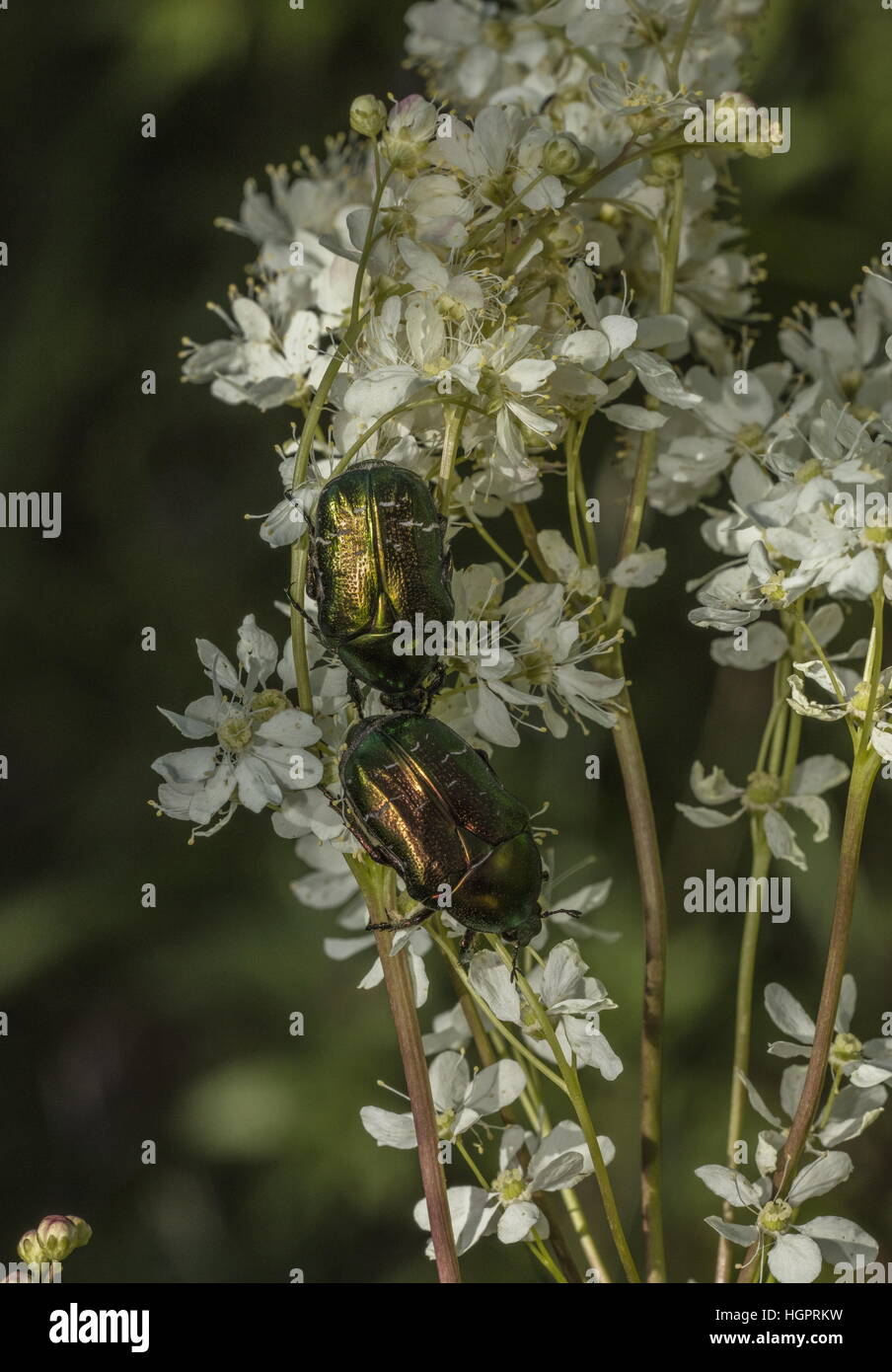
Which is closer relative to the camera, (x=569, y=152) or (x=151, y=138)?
(x=569, y=152)

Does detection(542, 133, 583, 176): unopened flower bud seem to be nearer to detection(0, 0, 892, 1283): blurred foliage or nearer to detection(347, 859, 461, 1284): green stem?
detection(347, 859, 461, 1284): green stem

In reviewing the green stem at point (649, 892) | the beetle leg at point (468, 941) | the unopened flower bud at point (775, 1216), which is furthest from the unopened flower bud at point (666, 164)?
the unopened flower bud at point (775, 1216)

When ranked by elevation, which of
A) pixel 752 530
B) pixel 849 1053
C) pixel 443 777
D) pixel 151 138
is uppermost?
pixel 151 138

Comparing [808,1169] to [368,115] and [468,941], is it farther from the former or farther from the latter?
[368,115]

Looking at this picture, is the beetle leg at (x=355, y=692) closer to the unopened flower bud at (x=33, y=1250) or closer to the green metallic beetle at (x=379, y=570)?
the green metallic beetle at (x=379, y=570)

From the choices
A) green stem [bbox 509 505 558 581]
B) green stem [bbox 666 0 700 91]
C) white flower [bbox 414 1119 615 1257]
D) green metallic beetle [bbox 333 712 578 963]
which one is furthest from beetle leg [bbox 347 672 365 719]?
green stem [bbox 666 0 700 91]

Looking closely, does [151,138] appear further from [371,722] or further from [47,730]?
[371,722]

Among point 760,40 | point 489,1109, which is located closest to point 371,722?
point 489,1109
